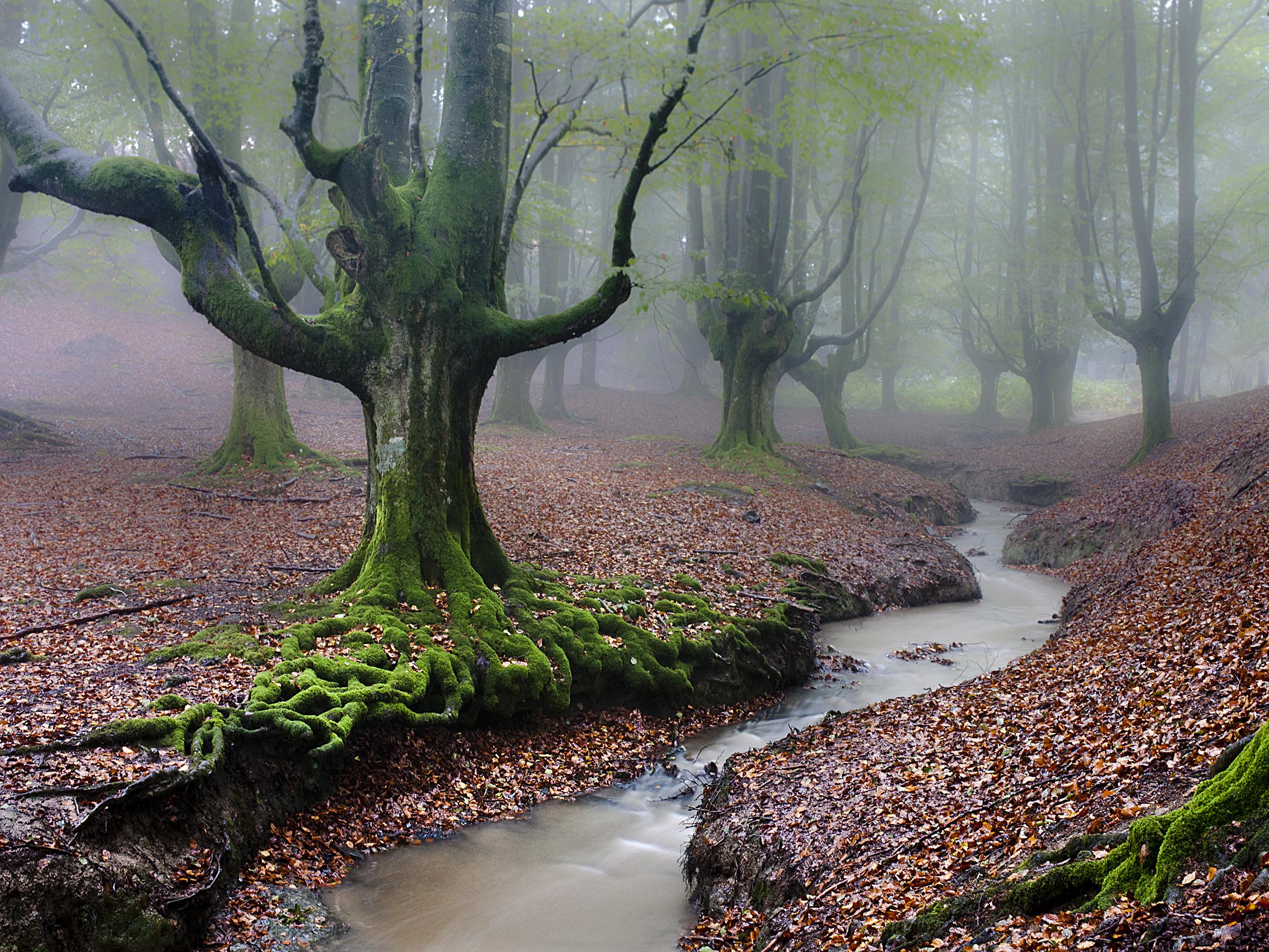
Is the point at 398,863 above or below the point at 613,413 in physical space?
below

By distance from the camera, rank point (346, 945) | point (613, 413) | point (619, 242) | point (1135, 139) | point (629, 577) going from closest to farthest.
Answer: point (346, 945) < point (619, 242) < point (629, 577) < point (1135, 139) < point (613, 413)

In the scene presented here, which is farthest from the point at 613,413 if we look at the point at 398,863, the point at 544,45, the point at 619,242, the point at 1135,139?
the point at 398,863

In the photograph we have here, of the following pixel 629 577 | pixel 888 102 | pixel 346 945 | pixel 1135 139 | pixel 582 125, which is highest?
pixel 1135 139

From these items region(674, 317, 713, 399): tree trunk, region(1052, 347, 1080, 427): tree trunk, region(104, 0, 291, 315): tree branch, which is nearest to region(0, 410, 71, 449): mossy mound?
region(104, 0, 291, 315): tree branch

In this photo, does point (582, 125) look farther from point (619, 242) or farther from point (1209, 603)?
point (1209, 603)

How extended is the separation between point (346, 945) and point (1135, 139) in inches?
864

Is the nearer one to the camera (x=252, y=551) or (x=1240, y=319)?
(x=252, y=551)

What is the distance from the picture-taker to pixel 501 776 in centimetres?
723

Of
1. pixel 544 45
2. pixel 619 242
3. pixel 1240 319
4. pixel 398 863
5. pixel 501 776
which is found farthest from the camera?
A: pixel 1240 319

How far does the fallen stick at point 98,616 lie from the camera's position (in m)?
7.23

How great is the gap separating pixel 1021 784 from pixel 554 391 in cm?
2598

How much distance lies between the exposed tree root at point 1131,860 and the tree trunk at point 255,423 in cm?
1408

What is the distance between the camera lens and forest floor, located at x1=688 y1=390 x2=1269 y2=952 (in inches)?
131

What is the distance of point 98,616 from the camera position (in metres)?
7.80
